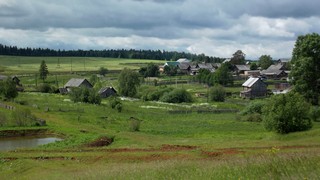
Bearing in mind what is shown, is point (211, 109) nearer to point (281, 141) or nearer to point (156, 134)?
point (156, 134)

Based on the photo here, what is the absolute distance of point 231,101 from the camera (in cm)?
9456

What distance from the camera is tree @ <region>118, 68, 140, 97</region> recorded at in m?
107

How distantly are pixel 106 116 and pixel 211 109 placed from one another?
21.1 metres

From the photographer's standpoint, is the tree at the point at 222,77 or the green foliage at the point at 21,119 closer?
the green foliage at the point at 21,119

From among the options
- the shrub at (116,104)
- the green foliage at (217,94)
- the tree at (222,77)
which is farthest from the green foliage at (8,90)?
the tree at (222,77)

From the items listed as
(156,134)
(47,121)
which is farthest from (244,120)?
(47,121)

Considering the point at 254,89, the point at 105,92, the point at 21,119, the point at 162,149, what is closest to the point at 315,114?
the point at 162,149

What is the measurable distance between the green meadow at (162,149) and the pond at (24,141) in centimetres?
173

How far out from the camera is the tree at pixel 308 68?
5947 centimetres

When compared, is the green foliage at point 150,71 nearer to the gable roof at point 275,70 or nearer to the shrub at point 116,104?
the gable roof at point 275,70

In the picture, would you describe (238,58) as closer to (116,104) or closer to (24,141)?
(116,104)

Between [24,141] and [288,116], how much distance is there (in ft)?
100

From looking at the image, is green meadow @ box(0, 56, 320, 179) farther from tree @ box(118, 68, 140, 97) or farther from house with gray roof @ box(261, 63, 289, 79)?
house with gray roof @ box(261, 63, 289, 79)

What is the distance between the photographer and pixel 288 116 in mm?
43000
